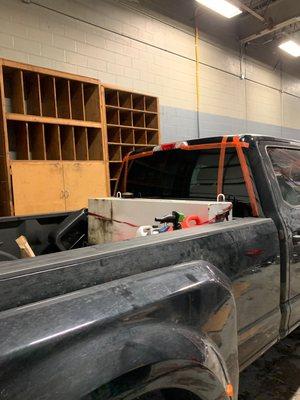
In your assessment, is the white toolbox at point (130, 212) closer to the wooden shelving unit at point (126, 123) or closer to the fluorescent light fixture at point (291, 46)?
the wooden shelving unit at point (126, 123)

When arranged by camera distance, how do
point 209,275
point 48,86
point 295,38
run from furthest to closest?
point 295,38 < point 48,86 < point 209,275

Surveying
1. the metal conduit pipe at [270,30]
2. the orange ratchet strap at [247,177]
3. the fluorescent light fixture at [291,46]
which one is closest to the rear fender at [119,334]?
the orange ratchet strap at [247,177]

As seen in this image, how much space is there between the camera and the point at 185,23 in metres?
7.06

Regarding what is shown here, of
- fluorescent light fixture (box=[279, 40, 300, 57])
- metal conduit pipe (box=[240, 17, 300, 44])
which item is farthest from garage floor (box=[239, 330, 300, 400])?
fluorescent light fixture (box=[279, 40, 300, 57])

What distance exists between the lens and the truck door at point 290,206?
1922mm

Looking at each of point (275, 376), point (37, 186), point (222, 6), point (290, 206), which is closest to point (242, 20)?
point (222, 6)

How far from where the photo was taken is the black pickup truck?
81 cm

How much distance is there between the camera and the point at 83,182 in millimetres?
5055

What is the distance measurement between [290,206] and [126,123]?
4567mm

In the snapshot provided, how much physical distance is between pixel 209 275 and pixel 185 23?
7.00m

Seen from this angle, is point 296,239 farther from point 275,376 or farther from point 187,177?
point 275,376

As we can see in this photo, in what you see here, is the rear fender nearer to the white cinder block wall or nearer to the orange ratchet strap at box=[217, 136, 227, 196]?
the orange ratchet strap at box=[217, 136, 227, 196]

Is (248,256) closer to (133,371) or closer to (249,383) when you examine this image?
(133,371)

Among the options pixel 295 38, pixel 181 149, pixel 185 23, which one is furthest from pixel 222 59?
pixel 181 149
